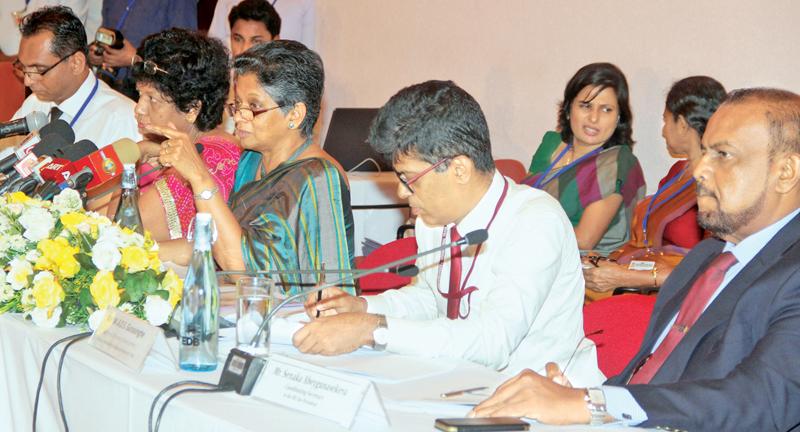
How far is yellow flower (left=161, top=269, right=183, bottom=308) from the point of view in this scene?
2117 mm

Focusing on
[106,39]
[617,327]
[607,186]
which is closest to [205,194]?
[617,327]

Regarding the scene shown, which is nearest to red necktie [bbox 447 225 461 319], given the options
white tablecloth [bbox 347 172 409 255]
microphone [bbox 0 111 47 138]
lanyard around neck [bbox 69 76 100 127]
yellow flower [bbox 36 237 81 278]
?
yellow flower [bbox 36 237 81 278]

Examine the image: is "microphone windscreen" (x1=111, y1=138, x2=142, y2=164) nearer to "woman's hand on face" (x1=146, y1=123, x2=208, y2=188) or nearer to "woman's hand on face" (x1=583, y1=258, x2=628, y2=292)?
"woman's hand on face" (x1=146, y1=123, x2=208, y2=188)

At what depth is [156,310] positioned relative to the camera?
207 cm

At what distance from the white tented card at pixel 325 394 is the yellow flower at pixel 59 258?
2.22ft

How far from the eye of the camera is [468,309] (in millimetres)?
2381

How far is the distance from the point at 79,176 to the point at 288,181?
58 cm

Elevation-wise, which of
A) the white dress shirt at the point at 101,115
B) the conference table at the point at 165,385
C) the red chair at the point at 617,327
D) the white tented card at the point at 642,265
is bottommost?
the white tented card at the point at 642,265

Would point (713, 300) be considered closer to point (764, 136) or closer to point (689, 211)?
point (764, 136)

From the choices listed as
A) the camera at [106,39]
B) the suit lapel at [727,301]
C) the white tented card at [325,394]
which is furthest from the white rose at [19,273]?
the camera at [106,39]

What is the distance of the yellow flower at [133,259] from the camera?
2.14 meters

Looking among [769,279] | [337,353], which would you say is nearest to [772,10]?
[769,279]

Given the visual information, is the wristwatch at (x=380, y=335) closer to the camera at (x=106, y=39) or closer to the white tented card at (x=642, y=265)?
the white tented card at (x=642, y=265)

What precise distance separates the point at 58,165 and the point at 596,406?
1.68m
